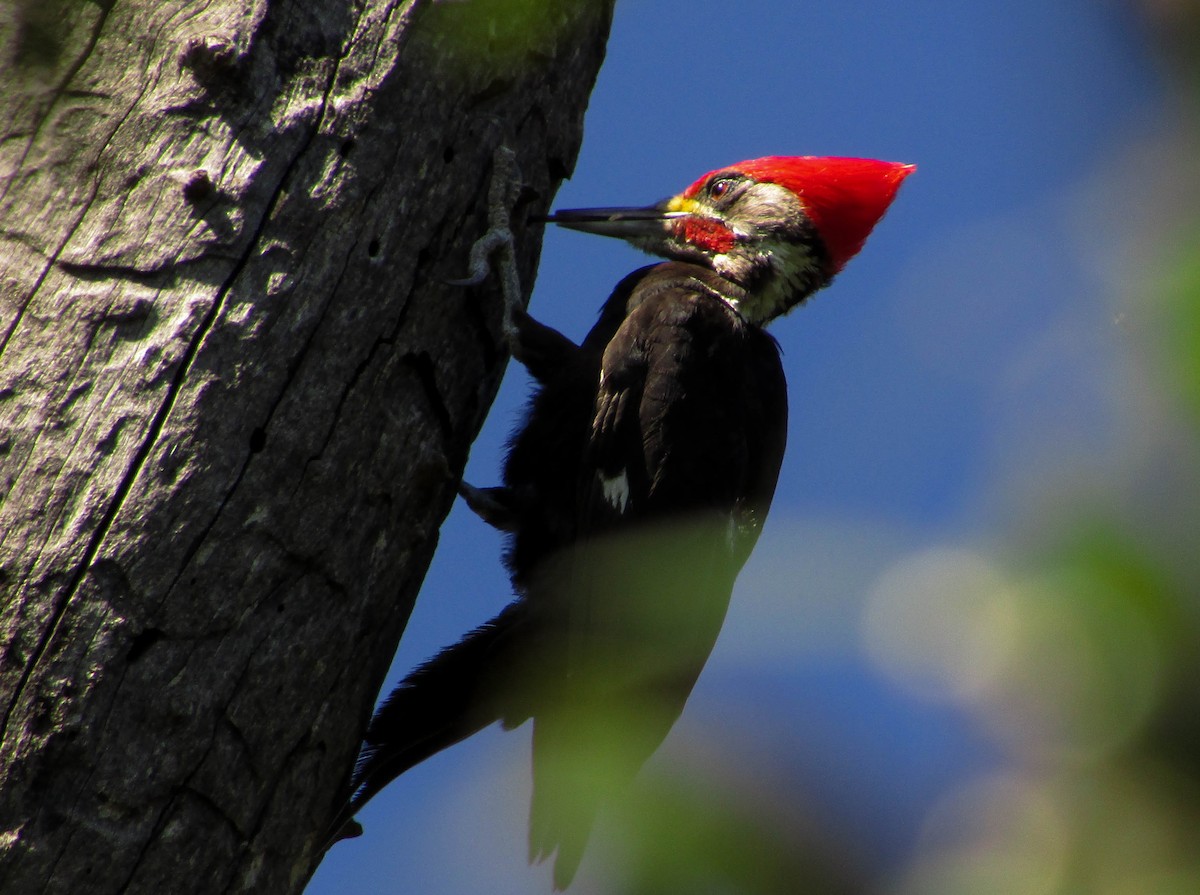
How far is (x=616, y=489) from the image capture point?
3186mm

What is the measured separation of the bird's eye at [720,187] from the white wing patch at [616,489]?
1.48 metres

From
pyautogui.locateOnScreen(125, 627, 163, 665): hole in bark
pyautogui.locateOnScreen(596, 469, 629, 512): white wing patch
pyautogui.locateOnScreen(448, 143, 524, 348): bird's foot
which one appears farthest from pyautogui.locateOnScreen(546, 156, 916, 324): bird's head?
pyautogui.locateOnScreen(125, 627, 163, 665): hole in bark

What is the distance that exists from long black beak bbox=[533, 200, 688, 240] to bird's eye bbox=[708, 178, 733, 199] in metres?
0.13

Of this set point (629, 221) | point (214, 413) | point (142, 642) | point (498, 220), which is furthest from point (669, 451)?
point (142, 642)

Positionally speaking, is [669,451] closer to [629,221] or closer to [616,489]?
[616,489]

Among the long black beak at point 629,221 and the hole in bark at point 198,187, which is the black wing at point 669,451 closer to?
the long black beak at point 629,221

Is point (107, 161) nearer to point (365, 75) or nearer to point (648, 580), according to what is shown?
point (365, 75)

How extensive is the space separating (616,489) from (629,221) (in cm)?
134

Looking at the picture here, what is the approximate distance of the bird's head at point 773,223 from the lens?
13.5 feet

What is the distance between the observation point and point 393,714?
285 centimetres

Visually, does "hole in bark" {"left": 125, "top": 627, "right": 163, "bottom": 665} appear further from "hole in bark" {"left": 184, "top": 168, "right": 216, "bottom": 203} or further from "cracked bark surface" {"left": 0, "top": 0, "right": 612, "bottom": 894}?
"hole in bark" {"left": 184, "top": 168, "right": 216, "bottom": 203}

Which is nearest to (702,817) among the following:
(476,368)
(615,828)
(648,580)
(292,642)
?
(615,828)

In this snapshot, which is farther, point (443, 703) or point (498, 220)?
point (443, 703)

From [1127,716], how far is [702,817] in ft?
0.62
